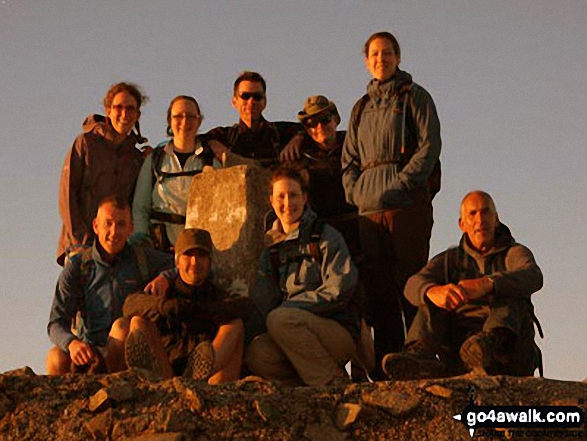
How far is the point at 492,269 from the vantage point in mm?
8453

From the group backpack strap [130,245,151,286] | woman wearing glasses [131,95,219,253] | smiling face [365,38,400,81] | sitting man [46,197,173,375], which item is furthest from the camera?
woman wearing glasses [131,95,219,253]

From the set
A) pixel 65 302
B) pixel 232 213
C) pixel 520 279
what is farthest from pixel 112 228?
pixel 520 279

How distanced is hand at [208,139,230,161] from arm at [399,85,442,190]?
6.55ft

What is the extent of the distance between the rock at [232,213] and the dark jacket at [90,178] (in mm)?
709

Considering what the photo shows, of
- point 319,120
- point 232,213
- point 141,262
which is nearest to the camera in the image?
point 141,262

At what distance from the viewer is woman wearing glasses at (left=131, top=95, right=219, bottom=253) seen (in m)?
10.2

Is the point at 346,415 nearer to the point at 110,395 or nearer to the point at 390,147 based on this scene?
the point at 110,395

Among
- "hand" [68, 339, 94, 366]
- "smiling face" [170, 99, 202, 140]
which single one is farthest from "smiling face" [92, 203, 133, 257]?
"smiling face" [170, 99, 202, 140]

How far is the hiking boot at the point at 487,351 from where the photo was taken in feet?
25.7

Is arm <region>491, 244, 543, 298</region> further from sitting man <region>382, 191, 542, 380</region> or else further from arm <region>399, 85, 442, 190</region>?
arm <region>399, 85, 442, 190</region>

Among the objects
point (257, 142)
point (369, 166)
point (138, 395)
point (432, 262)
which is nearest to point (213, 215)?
point (257, 142)

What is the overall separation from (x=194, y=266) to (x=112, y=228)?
3.06ft

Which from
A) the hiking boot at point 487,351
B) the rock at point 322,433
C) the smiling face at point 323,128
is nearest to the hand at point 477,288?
the hiking boot at point 487,351

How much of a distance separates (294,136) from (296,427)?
4.25 meters
